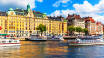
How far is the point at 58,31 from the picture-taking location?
194 metres

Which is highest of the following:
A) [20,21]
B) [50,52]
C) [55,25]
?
[20,21]

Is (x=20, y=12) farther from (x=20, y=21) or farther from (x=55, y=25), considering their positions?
(x=55, y=25)

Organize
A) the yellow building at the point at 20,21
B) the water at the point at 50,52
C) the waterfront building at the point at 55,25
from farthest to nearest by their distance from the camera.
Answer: the waterfront building at the point at 55,25, the yellow building at the point at 20,21, the water at the point at 50,52

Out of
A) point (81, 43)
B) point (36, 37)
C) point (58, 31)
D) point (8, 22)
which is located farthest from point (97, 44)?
point (58, 31)

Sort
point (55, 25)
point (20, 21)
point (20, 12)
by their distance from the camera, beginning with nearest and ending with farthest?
point (20, 12)
point (20, 21)
point (55, 25)

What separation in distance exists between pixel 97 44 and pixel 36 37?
4942 centimetres

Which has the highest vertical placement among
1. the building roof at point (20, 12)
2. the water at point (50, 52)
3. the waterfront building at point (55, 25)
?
the building roof at point (20, 12)

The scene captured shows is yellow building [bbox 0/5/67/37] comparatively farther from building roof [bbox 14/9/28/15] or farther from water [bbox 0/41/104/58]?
water [bbox 0/41/104/58]

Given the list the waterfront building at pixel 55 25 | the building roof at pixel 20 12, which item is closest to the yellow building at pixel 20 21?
the building roof at pixel 20 12

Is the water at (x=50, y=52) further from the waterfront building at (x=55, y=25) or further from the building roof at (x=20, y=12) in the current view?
the waterfront building at (x=55, y=25)

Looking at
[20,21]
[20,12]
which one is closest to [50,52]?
[20,21]

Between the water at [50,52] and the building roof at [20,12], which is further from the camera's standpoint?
the building roof at [20,12]

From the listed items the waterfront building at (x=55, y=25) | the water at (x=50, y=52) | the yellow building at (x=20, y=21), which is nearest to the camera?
the water at (x=50, y=52)

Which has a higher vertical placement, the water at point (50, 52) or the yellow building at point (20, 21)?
the yellow building at point (20, 21)
